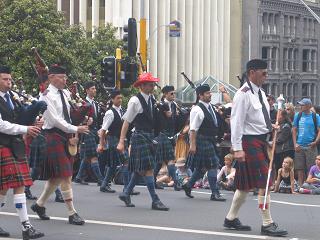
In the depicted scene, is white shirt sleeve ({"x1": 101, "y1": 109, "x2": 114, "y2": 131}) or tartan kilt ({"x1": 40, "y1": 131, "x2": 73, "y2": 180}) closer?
tartan kilt ({"x1": 40, "y1": 131, "x2": 73, "y2": 180})

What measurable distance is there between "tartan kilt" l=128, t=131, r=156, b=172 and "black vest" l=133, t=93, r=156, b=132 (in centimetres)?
8

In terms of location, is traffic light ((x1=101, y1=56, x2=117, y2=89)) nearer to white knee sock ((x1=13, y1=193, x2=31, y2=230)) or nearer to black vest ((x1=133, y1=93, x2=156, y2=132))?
black vest ((x1=133, y1=93, x2=156, y2=132))

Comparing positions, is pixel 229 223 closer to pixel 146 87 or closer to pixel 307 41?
pixel 146 87

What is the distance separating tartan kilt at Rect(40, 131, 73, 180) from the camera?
485 inches

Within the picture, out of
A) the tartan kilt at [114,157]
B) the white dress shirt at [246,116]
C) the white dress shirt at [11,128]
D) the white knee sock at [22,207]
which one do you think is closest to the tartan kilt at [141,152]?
the white dress shirt at [246,116]

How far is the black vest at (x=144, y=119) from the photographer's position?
1402 centimetres

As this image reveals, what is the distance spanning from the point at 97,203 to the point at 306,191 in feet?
15.4

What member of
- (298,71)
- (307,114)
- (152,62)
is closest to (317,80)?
(298,71)

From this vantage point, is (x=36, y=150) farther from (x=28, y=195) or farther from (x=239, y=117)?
(x=239, y=117)

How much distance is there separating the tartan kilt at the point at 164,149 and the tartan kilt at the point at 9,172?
644 cm

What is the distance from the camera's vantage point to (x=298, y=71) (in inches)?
3115

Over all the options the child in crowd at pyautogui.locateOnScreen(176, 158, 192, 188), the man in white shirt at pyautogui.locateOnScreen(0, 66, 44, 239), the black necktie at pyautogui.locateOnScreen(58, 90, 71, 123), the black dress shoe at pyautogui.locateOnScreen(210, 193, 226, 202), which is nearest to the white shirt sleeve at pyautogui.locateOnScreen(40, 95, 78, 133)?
the black necktie at pyautogui.locateOnScreen(58, 90, 71, 123)

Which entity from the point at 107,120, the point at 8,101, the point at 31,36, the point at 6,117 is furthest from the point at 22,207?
the point at 31,36

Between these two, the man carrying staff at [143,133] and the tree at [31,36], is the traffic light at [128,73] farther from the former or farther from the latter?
the tree at [31,36]
